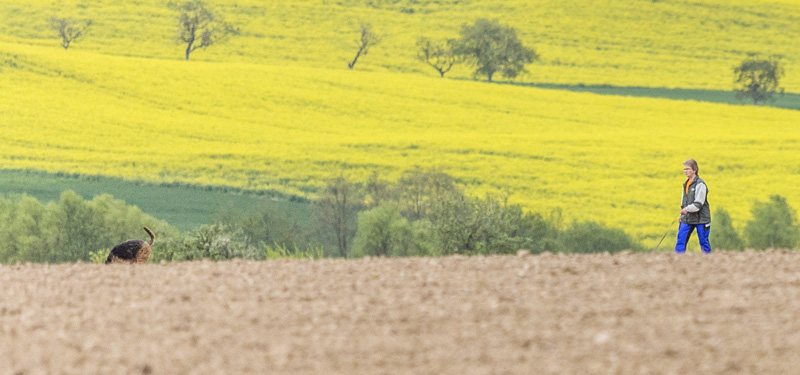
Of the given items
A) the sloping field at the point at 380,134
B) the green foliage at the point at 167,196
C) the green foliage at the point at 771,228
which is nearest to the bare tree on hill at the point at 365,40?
the sloping field at the point at 380,134

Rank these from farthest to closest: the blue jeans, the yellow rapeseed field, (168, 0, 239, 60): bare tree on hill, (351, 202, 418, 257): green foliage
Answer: (168, 0, 239, 60): bare tree on hill
the yellow rapeseed field
(351, 202, 418, 257): green foliage
the blue jeans

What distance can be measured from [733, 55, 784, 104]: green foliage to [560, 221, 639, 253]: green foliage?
38338 millimetres

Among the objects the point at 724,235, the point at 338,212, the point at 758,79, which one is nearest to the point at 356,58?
the point at 758,79

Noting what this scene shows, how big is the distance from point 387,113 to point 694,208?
117 feet

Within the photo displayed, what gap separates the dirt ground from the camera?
24.8 ft

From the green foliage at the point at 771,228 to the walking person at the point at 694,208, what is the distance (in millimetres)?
16950

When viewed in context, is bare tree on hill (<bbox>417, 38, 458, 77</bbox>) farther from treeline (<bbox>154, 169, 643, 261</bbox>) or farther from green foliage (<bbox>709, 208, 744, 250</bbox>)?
green foliage (<bbox>709, 208, 744, 250</bbox>)

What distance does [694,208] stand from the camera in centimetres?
1483

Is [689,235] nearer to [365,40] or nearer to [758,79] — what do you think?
[758,79]

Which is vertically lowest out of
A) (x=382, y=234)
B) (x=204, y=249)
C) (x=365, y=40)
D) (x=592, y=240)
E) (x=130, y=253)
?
(x=592, y=240)

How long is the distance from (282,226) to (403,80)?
26.6 meters

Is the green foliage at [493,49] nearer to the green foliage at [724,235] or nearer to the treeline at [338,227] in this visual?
the treeline at [338,227]

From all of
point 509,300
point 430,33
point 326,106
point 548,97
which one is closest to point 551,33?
point 430,33

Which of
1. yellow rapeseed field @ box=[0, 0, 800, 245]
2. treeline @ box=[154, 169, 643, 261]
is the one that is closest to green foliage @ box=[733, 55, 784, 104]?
yellow rapeseed field @ box=[0, 0, 800, 245]
